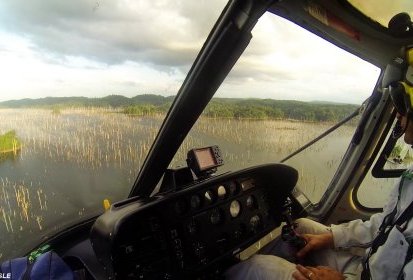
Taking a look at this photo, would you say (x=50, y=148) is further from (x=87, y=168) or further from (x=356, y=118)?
(x=356, y=118)

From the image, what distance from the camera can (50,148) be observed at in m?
1.58

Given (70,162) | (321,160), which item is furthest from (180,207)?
(321,160)

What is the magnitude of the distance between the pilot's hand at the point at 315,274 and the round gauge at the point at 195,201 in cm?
56

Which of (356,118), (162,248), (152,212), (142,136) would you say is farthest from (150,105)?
(356,118)

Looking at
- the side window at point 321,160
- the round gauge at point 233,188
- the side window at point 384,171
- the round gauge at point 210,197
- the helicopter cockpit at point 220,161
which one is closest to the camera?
the helicopter cockpit at point 220,161

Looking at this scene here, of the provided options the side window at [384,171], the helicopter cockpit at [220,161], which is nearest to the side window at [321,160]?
the helicopter cockpit at [220,161]

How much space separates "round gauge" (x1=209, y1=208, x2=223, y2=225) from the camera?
1850 millimetres

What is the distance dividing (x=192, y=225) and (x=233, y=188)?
34 centimetres

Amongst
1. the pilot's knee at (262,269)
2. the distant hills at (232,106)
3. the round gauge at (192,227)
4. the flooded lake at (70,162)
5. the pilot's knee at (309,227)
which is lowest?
the pilot's knee at (262,269)

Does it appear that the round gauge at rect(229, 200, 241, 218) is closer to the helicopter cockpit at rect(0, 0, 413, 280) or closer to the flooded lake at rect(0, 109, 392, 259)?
the helicopter cockpit at rect(0, 0, 413, 280)

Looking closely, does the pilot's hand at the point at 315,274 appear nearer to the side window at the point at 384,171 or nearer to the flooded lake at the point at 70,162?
the flooded lake at the point at 70,162

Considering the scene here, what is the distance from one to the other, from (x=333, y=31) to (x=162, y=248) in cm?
136

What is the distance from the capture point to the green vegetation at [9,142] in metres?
1.35

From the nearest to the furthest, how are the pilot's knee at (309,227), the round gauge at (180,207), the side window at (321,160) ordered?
1. the round gauge at (180,207)
2. the pilot's knee at (309,227)
3. the side window at (321,160)
